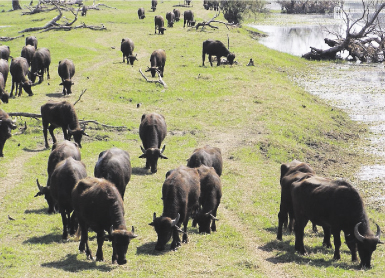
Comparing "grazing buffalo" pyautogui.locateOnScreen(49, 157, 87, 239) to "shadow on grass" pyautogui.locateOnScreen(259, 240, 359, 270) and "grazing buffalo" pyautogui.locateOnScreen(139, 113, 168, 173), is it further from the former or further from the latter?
"grazing buffalo" pyautogui.locateOnScreen(139, 113, 168, 173)

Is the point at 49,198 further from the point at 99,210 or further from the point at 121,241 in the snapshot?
the point at 121,241

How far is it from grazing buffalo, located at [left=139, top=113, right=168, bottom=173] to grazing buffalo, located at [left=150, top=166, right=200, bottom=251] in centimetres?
567

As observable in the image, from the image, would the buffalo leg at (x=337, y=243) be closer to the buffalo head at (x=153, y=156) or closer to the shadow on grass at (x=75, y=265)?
the shadow on grass at (x=75, y=265)

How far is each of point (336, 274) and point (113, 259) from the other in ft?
17.5

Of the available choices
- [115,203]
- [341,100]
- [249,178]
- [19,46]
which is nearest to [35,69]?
[19,46]

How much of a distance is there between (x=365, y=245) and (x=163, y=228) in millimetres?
5038

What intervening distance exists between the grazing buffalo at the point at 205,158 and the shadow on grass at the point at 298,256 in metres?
3.92

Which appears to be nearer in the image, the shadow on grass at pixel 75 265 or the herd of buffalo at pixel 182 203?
the shadow on grass at pixel 75 265

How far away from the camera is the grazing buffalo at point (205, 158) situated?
1708 centimetres

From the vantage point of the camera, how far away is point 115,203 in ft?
39.9

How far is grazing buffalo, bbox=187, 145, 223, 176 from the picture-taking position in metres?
17.1

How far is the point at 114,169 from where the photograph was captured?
1514cm

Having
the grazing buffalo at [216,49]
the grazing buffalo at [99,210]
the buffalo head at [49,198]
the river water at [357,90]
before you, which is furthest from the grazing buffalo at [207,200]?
the grazing buffalo at [216,49]

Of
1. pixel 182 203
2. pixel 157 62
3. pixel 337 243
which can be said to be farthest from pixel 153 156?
pixel 157 62
